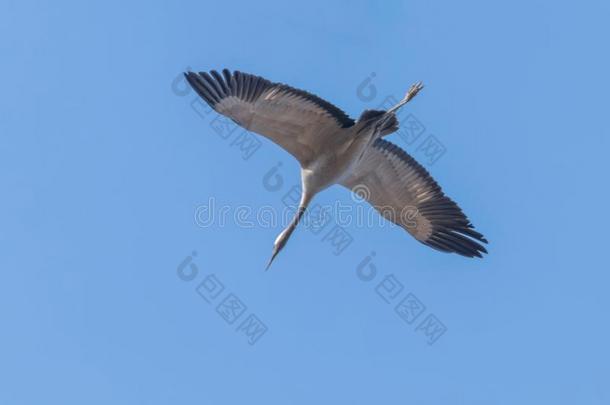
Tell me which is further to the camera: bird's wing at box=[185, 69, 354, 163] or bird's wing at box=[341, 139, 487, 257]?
bird's wing at box=[341, 139, 487, 257]

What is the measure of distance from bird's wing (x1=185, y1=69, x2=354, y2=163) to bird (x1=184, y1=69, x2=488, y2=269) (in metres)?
0.02

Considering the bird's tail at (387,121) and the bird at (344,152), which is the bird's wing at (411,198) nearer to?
the bird at (344,152)

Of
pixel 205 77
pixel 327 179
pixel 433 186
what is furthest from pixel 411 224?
pixel 205 77

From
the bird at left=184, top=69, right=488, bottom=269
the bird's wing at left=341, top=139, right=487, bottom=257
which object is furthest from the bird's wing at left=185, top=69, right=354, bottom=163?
the bird's wing at left=341, top=139, right=487, bottom=257

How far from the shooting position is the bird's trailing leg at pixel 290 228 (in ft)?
67.7

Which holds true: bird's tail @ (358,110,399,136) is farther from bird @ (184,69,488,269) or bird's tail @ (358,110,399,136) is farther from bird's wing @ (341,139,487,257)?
bird's wing @ (341,139,487,257)

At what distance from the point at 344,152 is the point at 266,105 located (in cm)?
170

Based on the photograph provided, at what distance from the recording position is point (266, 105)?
1986cm

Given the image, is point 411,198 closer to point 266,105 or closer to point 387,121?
point 387,121

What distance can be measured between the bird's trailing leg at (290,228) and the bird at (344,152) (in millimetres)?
18

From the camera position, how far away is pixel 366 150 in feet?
69.2

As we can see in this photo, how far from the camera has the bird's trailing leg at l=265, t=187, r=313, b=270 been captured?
2064 centimetres

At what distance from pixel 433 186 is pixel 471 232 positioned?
1.20m

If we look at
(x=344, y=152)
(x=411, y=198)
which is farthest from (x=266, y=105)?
(x=411, y=198)
